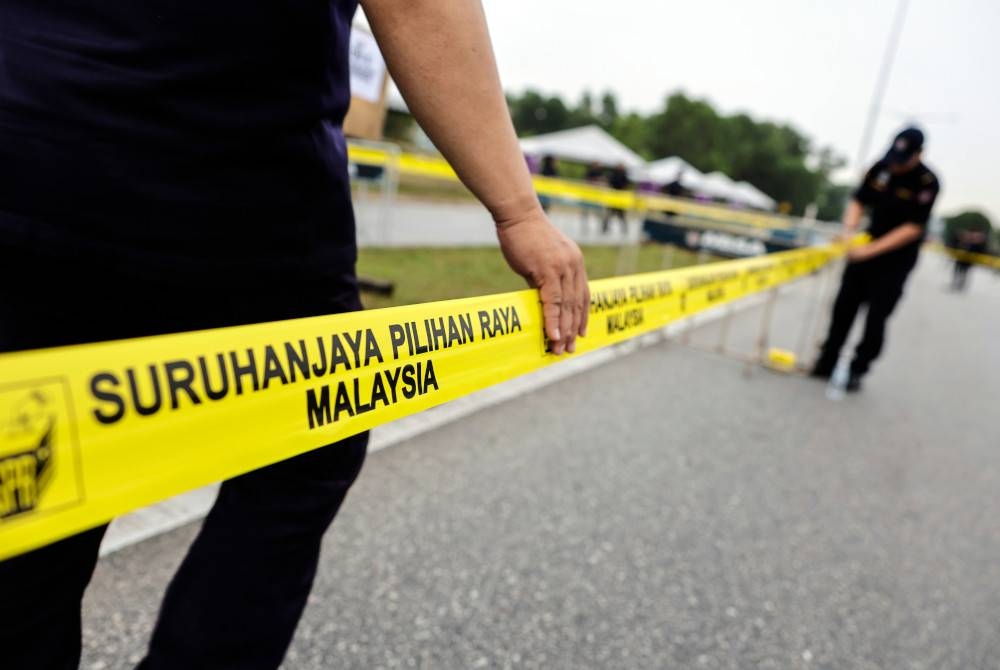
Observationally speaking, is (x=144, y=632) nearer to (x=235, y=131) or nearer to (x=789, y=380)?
(x=235, y=131)

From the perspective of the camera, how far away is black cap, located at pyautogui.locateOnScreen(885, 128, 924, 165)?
5293 mm

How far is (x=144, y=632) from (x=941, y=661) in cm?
257

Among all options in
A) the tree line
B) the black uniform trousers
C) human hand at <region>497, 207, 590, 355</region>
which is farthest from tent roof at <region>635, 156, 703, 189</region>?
the tree line

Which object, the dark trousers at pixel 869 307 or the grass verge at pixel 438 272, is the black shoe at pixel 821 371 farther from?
the grass verge at pixel 438 272

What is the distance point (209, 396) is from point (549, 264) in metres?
0.66

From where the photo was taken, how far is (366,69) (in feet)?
14.0

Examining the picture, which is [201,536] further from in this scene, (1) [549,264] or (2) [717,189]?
(2) [717,189]

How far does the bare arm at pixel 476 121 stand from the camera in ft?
3.44

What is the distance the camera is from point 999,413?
589cm

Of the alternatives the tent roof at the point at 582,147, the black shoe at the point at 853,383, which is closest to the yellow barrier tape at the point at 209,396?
the black shoe at the point at 853,383

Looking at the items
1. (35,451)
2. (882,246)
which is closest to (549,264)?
(35,451)

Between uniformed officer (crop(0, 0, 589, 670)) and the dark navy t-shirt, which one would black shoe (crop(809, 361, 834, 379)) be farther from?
the dark navy t-shirt

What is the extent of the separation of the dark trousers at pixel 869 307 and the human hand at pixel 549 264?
524cm

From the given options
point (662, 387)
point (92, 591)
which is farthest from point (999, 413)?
point (92, 591)
